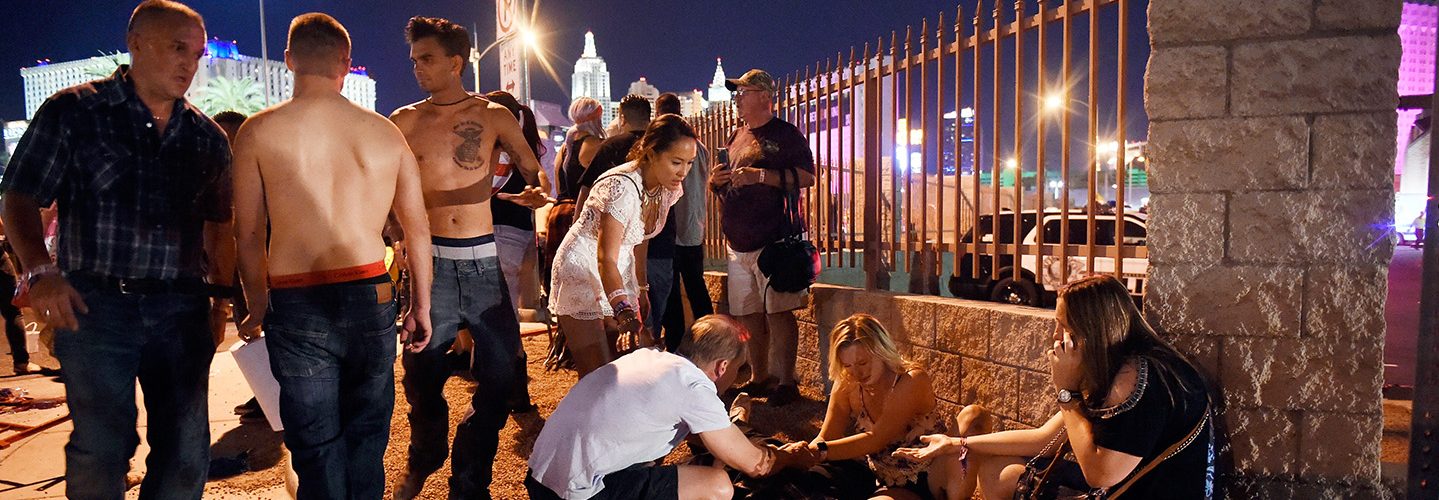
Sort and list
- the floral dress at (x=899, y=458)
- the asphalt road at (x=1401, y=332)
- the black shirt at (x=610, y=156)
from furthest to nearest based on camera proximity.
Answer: the asphalt road at (x=1401, y=332) → the black shirt at (x=610, y=156) → the floral dress at (x=899, y=458)

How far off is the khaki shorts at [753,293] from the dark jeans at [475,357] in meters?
2.30

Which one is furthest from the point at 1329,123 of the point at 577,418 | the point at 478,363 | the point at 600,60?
the point at 600,60

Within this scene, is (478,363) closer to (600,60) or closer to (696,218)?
(696,218)

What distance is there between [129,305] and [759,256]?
11.4 feet

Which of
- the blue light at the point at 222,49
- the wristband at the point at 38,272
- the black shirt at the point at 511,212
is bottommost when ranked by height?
the wristband at the point at 38,272

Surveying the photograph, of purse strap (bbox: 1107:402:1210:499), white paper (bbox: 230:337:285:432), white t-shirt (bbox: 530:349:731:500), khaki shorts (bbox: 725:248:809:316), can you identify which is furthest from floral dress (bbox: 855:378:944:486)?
white paper (bbox: 230:337:285:432)

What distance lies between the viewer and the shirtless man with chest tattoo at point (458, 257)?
3354 mm

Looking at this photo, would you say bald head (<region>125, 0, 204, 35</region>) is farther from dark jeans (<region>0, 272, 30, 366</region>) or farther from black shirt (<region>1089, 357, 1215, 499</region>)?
dark jeans (<region>0, 272, 30, 366</region>)

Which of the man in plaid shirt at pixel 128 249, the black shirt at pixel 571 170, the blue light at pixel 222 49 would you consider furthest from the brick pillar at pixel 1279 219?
the blue light at pixel 222 49

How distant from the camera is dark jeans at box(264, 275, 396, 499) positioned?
2.61m

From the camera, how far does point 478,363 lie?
3375mm

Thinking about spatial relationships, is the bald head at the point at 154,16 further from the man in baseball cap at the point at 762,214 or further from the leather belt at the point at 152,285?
the man in baseball cap at the point at 762,214

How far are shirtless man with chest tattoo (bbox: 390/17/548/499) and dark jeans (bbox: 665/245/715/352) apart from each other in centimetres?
215

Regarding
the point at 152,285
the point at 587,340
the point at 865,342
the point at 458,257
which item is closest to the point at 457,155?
the point at 458,257
